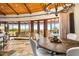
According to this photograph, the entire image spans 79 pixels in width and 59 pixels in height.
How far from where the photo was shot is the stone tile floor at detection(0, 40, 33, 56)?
85.7 inches

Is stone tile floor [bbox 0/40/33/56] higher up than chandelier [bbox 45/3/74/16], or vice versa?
chandelier [bbox 45/3/74/16]

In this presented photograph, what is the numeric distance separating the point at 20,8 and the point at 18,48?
644mm

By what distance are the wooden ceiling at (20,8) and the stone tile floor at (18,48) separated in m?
0.48

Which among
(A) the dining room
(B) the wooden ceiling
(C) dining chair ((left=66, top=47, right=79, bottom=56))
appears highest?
(B) the wooden ceiling

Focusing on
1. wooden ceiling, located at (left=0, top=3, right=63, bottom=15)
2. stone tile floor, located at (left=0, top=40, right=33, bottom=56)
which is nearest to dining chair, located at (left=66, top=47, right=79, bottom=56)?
stone tile floor, located at (left=0, top=40, right=33, bottom=56)

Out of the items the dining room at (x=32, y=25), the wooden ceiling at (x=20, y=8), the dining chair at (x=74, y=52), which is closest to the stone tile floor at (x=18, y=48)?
the dining room at (x=32, y=25)

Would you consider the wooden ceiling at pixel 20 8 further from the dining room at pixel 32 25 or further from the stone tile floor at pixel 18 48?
the stone tile floor at pixel 18 48

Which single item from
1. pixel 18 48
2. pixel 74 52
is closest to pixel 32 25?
pixel 18 48

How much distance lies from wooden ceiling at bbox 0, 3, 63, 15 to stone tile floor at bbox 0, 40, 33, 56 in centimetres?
48

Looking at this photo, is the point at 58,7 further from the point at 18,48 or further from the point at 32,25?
the point at 18,48

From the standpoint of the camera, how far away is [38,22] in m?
2.35

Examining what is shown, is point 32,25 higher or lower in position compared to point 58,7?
lower

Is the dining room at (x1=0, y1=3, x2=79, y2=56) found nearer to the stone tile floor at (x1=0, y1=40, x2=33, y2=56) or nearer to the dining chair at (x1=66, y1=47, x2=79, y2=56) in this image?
the stone tile floor at (x1=0, y1=40, x2=33, y2=56)

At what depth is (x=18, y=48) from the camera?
224 centimetres
